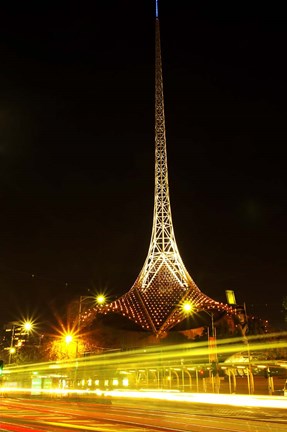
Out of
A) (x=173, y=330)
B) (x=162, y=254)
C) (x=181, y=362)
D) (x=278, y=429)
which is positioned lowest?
(x=278, y=429)

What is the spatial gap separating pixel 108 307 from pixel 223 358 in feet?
129

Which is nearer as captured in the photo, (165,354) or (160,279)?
(165,354)

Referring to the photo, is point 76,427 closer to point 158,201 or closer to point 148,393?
point 148,393

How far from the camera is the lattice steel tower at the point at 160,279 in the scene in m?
75.1

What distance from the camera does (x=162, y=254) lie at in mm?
79312

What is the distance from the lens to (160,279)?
3152 inches

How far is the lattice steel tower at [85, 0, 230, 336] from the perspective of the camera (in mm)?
75062

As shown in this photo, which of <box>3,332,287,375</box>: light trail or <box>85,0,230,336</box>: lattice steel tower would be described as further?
<box>85,0,230,336</box>: lattice steel tower

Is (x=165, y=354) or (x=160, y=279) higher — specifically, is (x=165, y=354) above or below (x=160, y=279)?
below

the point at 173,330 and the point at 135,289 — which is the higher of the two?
the point at 135,289

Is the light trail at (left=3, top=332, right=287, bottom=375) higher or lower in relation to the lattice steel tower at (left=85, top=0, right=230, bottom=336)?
lower

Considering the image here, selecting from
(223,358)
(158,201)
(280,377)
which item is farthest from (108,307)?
(280,377)

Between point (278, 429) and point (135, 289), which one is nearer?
point (278, 429)

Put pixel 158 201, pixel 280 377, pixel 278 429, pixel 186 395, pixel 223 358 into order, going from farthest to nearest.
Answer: pixel 158 201 → pixel 223 358 → pixel 280 377 → pixel 186 395 → pixel 278 429
